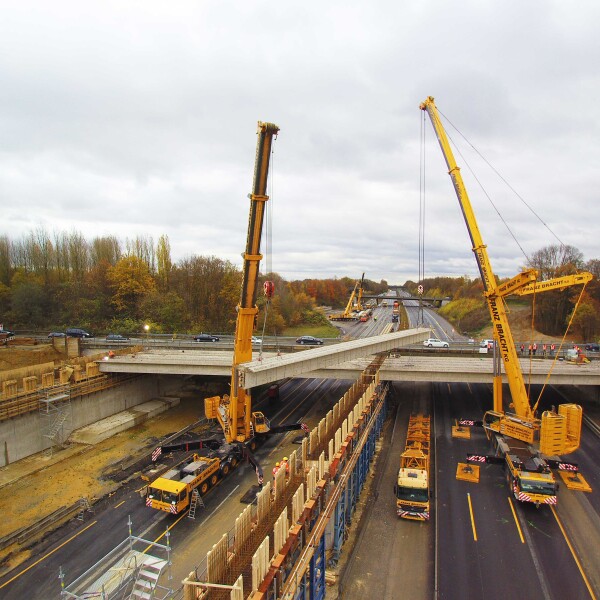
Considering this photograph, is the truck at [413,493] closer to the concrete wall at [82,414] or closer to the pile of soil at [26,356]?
the concrete wall at [82,414]

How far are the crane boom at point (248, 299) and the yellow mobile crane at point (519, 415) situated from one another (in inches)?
656

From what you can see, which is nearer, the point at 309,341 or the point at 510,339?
the point at 510,339

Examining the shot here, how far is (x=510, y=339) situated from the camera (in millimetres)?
30172

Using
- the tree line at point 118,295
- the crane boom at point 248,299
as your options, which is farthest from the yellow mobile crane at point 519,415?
the tree line at point 118,295

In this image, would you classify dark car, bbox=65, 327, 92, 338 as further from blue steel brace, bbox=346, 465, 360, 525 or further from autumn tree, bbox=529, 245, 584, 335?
autumn tree, bbox=529, 245, 584, 335

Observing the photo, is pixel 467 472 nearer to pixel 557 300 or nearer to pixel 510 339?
pixel 510 339

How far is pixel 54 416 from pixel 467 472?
3298 centimetres

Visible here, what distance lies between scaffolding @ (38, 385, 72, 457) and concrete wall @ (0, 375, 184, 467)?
8cm

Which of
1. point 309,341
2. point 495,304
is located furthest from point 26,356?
point 495,304

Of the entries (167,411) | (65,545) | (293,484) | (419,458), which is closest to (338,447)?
(293,484)

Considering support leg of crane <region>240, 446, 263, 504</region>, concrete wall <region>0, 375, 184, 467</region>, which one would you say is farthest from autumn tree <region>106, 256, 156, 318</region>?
support leg of crane <region>240, 446, 263, 504</region>

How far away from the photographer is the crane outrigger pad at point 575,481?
1006 inches

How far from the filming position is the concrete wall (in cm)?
3081

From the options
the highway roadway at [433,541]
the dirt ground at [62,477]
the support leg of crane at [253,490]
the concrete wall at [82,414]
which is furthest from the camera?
the concrete wall at [82,414]
